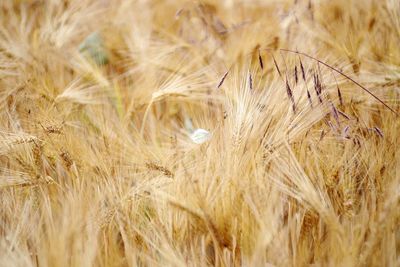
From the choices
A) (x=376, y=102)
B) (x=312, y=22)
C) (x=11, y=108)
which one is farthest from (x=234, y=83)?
(x=11, y=108)

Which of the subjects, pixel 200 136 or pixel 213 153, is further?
pixel 200 136

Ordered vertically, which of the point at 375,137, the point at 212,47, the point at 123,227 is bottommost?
the point at 123,227

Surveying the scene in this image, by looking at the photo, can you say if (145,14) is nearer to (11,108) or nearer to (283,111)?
(11,108)

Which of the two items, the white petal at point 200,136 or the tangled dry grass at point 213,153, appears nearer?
the tangled dry grass at point 213,153

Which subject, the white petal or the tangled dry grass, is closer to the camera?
the tangled dry grass
